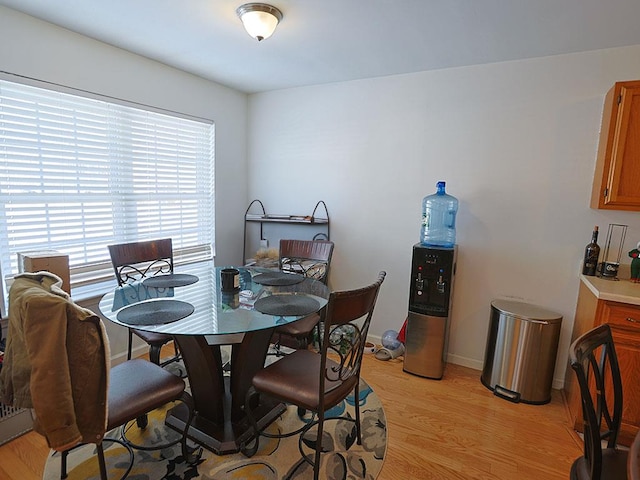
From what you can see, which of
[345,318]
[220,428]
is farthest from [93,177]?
[345,318]

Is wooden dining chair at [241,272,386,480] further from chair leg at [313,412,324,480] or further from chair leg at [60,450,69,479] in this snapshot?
chair leg at [60,450,69,479]

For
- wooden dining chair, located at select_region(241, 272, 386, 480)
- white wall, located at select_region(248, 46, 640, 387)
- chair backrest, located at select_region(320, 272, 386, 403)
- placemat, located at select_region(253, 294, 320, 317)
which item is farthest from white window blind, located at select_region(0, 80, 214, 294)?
chair backrest, located at select_region(320, 272, 386, 403)

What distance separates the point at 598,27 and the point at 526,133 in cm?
74

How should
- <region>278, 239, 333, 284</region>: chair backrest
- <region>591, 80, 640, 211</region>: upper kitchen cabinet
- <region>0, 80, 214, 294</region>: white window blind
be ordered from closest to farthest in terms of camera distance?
<region>591, 80, 640, 211</region>: upper kitchen cabinet, <region>0, 80, 214, 294</region>: white window blind, <region>278, 239, 333, 284</region>: chair backrest

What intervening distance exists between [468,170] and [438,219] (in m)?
0.46

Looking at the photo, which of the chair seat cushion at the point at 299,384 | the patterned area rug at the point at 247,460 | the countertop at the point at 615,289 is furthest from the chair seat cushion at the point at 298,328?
the countertop at the point at 615,289

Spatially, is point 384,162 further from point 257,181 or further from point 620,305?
point 620,305

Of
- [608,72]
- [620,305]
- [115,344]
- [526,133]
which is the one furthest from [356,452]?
[608,72]

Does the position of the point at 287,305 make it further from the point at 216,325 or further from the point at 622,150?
the point at 622,150

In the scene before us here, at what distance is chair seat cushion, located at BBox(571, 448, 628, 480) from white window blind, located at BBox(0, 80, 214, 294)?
3.10 m

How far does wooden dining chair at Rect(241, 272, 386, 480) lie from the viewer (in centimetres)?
156

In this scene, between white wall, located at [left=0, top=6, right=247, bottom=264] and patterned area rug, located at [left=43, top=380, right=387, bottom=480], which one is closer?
patterned area rug, located at [left=43, top=380, right=387, bottom=480]

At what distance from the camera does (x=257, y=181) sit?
393 centimetres

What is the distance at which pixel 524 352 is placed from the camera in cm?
251
